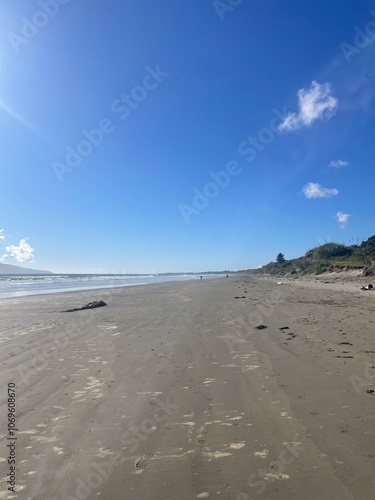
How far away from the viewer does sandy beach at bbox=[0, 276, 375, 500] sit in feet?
12.0

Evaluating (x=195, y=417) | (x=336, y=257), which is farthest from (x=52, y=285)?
(x=336, y=257)

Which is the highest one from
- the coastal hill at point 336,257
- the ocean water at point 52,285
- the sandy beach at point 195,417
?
the coastal hill at point 336,257

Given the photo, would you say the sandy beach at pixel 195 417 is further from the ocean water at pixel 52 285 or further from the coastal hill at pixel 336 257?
the coastal hill at pixel 336 257

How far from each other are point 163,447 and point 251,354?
4649 mm

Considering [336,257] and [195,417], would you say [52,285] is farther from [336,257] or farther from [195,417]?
[336,257]

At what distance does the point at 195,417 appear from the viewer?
5188 millimetres

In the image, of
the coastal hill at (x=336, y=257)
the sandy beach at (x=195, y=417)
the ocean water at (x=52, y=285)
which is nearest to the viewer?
the sandy beach at (x=195, y=417)

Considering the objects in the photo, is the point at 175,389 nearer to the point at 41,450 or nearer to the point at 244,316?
the point at 41,450

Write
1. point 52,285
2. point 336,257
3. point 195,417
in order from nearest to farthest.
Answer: point 195,417, point 52,285, point 336,257

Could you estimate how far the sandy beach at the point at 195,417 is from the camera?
3672mm

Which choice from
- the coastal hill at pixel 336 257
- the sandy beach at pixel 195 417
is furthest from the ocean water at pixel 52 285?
the coastal hill at pixel 336 257

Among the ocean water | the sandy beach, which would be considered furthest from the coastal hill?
the sandy beach

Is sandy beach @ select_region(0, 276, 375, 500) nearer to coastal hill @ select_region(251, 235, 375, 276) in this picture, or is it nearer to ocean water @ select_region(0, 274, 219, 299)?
ocean water @ select_region(0, 274, 219, 299)

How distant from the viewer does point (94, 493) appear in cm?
360
